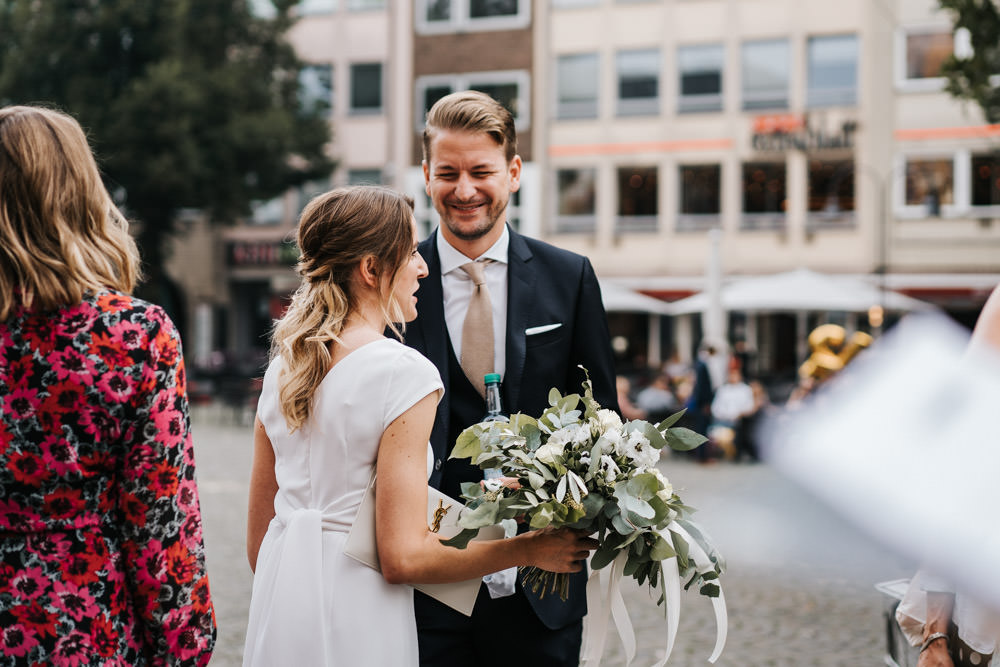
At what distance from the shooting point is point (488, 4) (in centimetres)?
3403

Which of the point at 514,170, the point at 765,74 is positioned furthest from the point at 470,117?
the point at 765,74

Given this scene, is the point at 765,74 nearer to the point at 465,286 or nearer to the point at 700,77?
the point at 700,77

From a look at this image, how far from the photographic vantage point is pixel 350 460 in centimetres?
226

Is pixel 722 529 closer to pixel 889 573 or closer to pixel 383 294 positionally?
pixel 889 573

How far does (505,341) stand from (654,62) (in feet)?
102

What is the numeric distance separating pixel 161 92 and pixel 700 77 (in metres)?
14.6

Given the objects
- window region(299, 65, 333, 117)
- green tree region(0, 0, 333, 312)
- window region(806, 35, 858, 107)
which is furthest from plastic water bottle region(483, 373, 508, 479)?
window region(299, 65, 333, 117)

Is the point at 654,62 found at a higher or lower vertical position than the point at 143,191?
higher

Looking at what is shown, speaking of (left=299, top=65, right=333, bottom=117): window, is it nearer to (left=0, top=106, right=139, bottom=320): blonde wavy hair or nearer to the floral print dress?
(left=0, top=106, right=139, bottom=320): blonde wavy hair

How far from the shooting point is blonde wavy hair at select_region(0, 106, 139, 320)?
6.57ft

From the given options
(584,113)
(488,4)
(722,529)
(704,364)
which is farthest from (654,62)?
(722,529)

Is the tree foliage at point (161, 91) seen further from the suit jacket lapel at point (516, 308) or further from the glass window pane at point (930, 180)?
the suit jacket lapel at point (516, 308)

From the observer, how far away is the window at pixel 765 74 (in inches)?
1252

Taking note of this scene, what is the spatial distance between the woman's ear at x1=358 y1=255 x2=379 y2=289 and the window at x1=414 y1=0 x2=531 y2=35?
32506 mm
